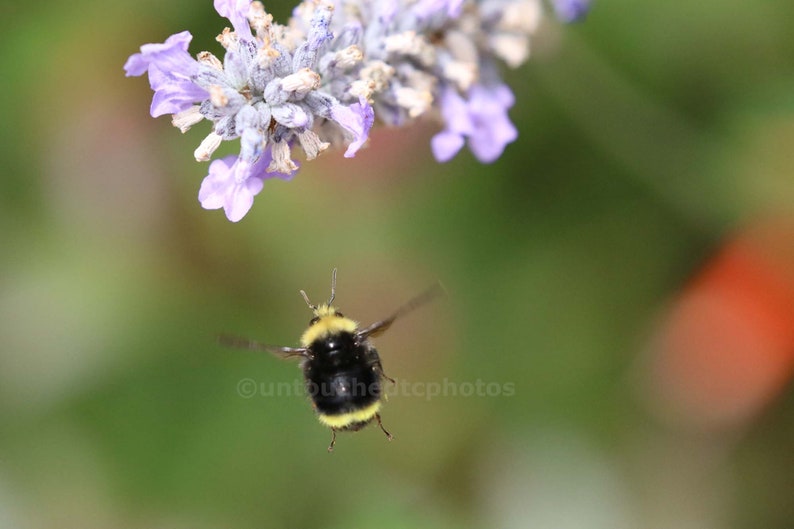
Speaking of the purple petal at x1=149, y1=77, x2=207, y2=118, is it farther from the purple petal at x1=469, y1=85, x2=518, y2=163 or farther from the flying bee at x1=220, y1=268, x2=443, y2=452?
the purple petal at x1=469, y1=85, x2=518, y2=163

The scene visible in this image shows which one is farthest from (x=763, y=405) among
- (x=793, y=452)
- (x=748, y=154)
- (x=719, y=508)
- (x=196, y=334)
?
(x=196, y=334)

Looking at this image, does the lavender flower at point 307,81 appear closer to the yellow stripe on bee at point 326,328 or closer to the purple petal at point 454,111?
the purple petal at point 454,111

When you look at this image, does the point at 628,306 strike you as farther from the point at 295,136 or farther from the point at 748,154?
the point at 295,136

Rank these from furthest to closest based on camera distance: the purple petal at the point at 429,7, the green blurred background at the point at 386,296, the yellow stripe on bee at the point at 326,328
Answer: the green blurred background at the point at 386,296
the yellow stripe on bee at the point at 326,328
the purple petal at the point at 429,7

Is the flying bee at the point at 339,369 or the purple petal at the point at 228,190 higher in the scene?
the purple petal at the point at 228,190

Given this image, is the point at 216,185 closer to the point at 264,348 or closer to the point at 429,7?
the point at 264,348

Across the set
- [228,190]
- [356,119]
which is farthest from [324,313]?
[356,119]

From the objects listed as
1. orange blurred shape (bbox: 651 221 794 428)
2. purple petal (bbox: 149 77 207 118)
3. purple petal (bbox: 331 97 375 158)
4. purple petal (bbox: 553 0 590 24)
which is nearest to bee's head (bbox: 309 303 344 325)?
purple petal (bbox: 331 97 375 158)

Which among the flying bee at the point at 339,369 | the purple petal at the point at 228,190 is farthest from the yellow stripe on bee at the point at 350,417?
the purple petal at the point at 228,190
